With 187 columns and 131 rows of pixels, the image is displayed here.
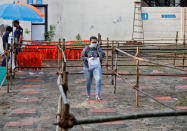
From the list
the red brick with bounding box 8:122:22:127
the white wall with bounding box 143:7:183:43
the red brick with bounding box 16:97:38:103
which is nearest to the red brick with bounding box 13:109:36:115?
the red brick with bounding box 8:122:22:127

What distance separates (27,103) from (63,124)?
4631mm

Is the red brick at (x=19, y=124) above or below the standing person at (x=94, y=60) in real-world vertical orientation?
below

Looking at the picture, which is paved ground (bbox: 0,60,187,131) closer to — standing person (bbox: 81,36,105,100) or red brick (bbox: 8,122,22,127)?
red brick (bbox: 8,122,22,127)

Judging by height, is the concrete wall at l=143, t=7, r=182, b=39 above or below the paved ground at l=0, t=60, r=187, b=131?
above

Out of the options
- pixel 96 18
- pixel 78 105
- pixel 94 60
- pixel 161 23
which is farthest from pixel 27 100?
pixel 161 23

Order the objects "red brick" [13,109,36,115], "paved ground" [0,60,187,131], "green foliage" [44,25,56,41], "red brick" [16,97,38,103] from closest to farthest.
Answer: "paved ground" [0,60,187,131] < "red brick" [13,109,36,115] < "red brick" [16,97,38,103] < "green foliage" [44,25,56,41]

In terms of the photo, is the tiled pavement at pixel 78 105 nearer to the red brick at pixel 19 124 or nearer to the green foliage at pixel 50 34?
the red brick at pixel 19 124

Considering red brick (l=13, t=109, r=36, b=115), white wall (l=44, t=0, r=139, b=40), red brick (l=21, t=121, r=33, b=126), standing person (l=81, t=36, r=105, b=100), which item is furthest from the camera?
white wall (l=44, t=0, r=139, b=40)

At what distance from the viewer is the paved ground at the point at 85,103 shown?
5.39 meters

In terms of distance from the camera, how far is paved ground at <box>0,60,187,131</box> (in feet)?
17.7

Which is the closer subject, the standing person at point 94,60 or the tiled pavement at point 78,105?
the tiled pavement at point 78,105

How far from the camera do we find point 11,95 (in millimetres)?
7883

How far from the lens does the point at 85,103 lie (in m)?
7.01

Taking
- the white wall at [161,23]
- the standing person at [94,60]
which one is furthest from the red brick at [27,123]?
the white wall at [161,23]
